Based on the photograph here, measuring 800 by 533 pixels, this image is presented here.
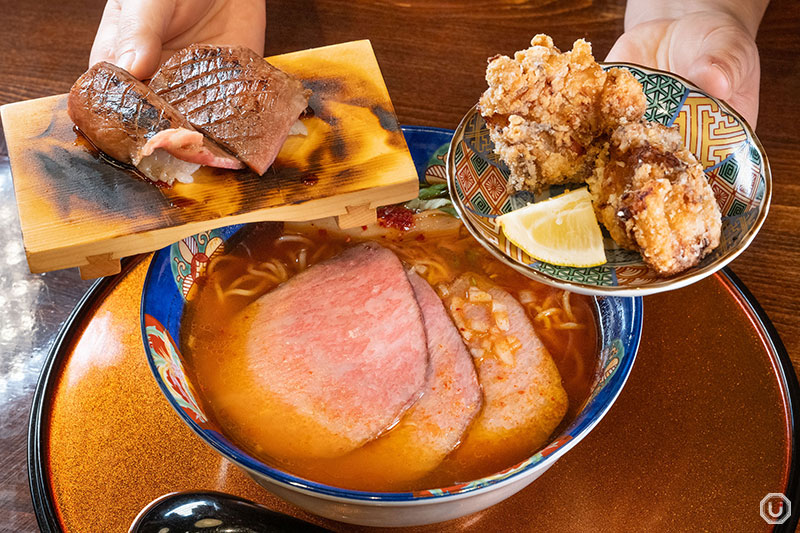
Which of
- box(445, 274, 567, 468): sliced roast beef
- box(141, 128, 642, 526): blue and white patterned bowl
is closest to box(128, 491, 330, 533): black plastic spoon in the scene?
box(141, 128, 642, 526): blue and white patterned bowl

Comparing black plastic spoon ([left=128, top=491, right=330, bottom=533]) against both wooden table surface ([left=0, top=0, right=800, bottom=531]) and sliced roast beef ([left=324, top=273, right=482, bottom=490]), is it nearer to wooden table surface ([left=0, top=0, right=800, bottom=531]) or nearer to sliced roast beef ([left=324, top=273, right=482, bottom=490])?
sliced roast beef ([left=324, top=273, right=482, bottom=490])

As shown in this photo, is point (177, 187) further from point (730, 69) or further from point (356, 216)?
point (730, 69)

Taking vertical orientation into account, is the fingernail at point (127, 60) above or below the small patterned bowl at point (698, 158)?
above

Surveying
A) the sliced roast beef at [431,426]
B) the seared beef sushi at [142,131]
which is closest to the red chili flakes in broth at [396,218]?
the sliced roast beef at [431,426]

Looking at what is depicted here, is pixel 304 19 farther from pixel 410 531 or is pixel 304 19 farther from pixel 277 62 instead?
pixel 410 531

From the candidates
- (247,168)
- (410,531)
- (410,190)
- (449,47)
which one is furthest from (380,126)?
(449,47)

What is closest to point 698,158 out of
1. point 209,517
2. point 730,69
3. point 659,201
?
point 659,201

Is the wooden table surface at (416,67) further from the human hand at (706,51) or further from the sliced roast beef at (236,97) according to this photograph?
the sliced roast beef at (236,97)
